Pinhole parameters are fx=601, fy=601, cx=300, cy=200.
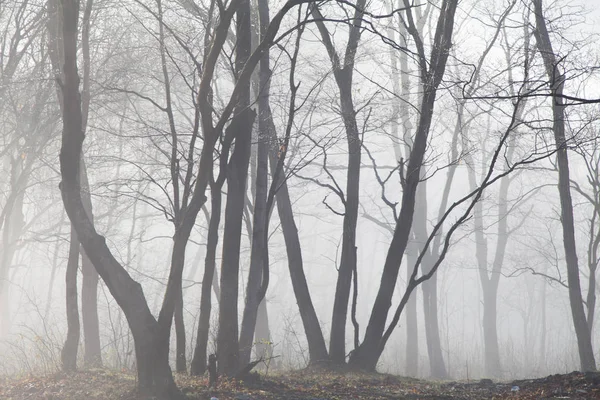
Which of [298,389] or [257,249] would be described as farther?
[257,249]

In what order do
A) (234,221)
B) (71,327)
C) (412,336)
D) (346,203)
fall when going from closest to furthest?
1. (234,221)
2. (71,327)
3. (346,203)
4. (412,336)

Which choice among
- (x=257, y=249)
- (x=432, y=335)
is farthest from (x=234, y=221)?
(x=432, y=335)

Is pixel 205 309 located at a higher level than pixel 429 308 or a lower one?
lower

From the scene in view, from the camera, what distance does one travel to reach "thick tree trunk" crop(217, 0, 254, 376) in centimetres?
731

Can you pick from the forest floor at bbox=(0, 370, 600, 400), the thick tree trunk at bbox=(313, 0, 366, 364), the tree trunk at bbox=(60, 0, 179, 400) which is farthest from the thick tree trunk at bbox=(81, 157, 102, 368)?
the tree trunk at bbox=(60, 0, 179, 400)

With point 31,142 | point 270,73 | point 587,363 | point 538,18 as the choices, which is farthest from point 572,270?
point 31,142

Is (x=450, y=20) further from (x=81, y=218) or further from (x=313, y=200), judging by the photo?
(x=313, y=200)

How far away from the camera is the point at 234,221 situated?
25.4 ft

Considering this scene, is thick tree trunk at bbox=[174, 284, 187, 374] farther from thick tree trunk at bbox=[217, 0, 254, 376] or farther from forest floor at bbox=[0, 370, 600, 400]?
thick tree trunk at bbox=[217, 0, 254, 376]

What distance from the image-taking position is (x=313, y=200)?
37281 millimetres

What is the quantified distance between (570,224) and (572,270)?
32.7 inches

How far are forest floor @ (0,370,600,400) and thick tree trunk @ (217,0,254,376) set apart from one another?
0.53 m

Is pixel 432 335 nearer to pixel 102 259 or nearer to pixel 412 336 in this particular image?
pixel 412 336

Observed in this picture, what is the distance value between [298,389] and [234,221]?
2.23 m
